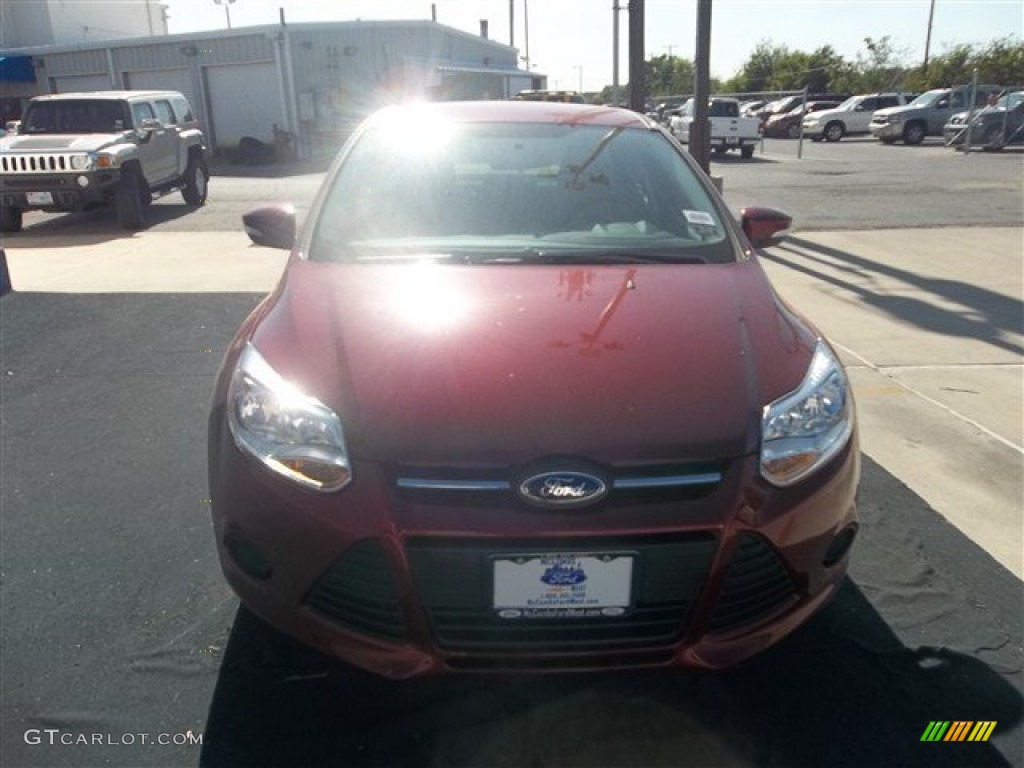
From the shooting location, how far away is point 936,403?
4773mm

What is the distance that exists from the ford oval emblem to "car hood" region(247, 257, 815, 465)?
55 mm

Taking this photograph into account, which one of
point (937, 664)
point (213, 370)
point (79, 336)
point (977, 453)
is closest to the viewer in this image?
point (937, 664)

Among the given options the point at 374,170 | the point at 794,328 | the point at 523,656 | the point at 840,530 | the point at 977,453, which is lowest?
the point at 977,453

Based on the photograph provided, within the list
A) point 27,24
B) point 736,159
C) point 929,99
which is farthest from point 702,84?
point 27,24

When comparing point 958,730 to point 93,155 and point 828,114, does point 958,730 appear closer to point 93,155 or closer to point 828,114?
point 93,155

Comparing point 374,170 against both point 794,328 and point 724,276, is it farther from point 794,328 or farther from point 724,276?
point 794,328

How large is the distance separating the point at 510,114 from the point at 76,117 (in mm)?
10004

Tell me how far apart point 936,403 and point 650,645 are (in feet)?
11.1

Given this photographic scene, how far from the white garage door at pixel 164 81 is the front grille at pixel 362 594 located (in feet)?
96.7

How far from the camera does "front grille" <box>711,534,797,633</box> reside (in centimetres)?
207

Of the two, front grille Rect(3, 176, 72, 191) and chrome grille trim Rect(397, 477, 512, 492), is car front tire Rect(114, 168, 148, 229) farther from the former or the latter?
chrome grille trim Rect(397, 477, 512, 492)

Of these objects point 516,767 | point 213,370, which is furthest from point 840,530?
point 213,370

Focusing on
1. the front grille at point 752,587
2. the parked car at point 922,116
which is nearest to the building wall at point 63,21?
the parked car at point 922,116

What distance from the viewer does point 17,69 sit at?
3059cm
